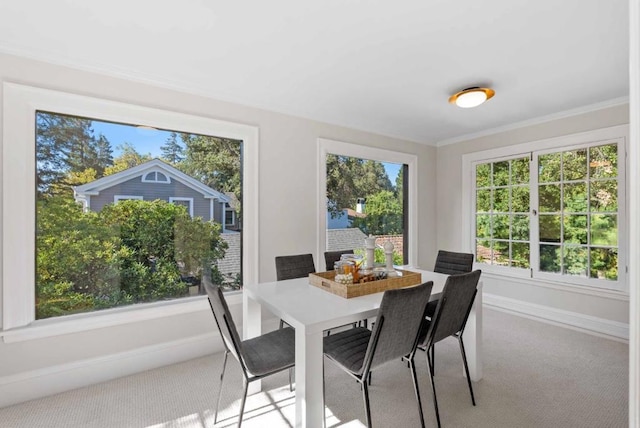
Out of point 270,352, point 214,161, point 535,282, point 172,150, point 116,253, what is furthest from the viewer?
point 535,282

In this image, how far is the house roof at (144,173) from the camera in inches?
101

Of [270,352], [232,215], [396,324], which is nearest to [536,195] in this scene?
[396,324]

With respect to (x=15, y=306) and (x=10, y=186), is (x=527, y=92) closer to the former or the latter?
(x=10, y=186)

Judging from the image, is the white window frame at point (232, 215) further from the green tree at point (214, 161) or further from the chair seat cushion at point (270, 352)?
the chair seat cushion at point (270, 352)

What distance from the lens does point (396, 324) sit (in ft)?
5.47

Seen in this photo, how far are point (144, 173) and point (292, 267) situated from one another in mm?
1537

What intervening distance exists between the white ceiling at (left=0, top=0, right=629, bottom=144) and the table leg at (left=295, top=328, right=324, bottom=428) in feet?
5.99

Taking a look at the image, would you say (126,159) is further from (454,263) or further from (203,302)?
(454,263)

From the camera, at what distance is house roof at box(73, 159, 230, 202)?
2555 millimetres

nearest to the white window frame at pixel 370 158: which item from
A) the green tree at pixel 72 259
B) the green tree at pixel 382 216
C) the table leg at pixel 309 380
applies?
the green tree at pixel 382 216

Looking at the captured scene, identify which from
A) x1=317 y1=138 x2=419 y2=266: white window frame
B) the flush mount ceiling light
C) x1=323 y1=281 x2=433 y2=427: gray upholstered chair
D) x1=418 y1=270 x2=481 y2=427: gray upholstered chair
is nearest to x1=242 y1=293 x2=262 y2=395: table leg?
x1=323 y1=281 x2=433 y2=427: gray upholstered chair

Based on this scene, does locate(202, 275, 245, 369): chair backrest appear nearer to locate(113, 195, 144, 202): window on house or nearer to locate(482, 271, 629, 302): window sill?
locate(113, 195, 144, 202): window on house

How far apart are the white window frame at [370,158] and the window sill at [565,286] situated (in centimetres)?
112

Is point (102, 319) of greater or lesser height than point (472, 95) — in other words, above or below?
below
